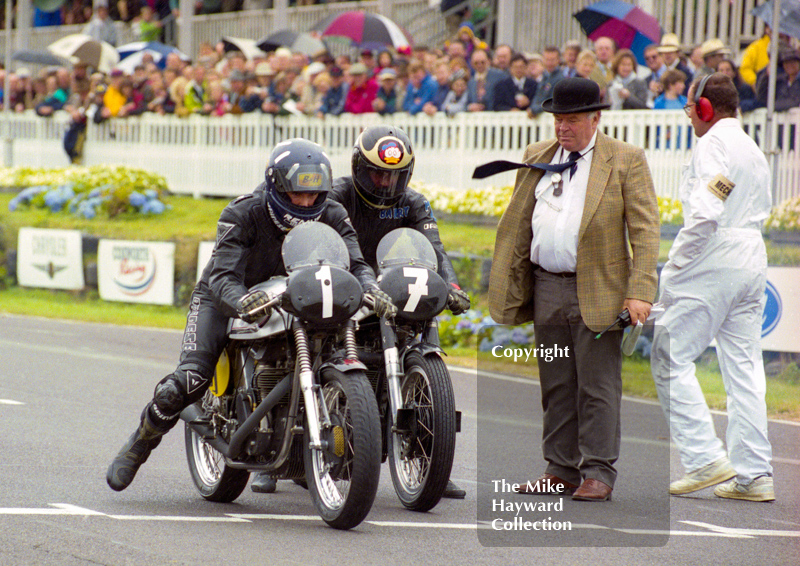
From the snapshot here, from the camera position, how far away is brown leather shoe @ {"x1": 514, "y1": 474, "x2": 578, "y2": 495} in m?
6.32

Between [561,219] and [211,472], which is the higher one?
[561,219]

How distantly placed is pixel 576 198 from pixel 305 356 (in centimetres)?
179

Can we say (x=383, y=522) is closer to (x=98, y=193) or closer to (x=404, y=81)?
(x=404, y=81)

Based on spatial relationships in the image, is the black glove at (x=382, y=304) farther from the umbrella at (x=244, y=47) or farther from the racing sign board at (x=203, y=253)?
the umbrella at (x=244, y=47)

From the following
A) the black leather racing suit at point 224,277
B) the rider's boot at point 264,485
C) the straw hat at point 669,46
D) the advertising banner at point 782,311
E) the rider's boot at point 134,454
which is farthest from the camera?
the straw hat at point 669,46

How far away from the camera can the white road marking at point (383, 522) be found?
577 centimetres

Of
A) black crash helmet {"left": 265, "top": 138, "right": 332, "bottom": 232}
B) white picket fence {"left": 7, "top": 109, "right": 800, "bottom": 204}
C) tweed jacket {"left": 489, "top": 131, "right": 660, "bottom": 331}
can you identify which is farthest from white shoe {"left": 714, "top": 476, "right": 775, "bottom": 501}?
white picket fence {"left": 7, "top": 109, "right": 800, "bottom": 204}

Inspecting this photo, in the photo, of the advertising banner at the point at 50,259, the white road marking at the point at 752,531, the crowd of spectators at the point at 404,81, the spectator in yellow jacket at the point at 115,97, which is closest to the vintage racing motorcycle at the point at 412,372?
the white road marking at the point at 752,531

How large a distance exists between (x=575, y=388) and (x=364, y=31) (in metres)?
15.0

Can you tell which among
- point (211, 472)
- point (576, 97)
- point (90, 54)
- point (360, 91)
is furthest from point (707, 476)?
point (90, 54)

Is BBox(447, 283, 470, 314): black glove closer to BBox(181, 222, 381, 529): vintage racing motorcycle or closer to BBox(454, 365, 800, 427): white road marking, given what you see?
BBox(454, 365, 800, 427): white road marking

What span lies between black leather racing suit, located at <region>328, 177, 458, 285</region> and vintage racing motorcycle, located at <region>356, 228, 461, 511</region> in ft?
1.83

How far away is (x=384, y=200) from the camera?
21.9 feet

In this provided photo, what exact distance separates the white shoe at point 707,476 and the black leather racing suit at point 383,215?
5.53 ft
